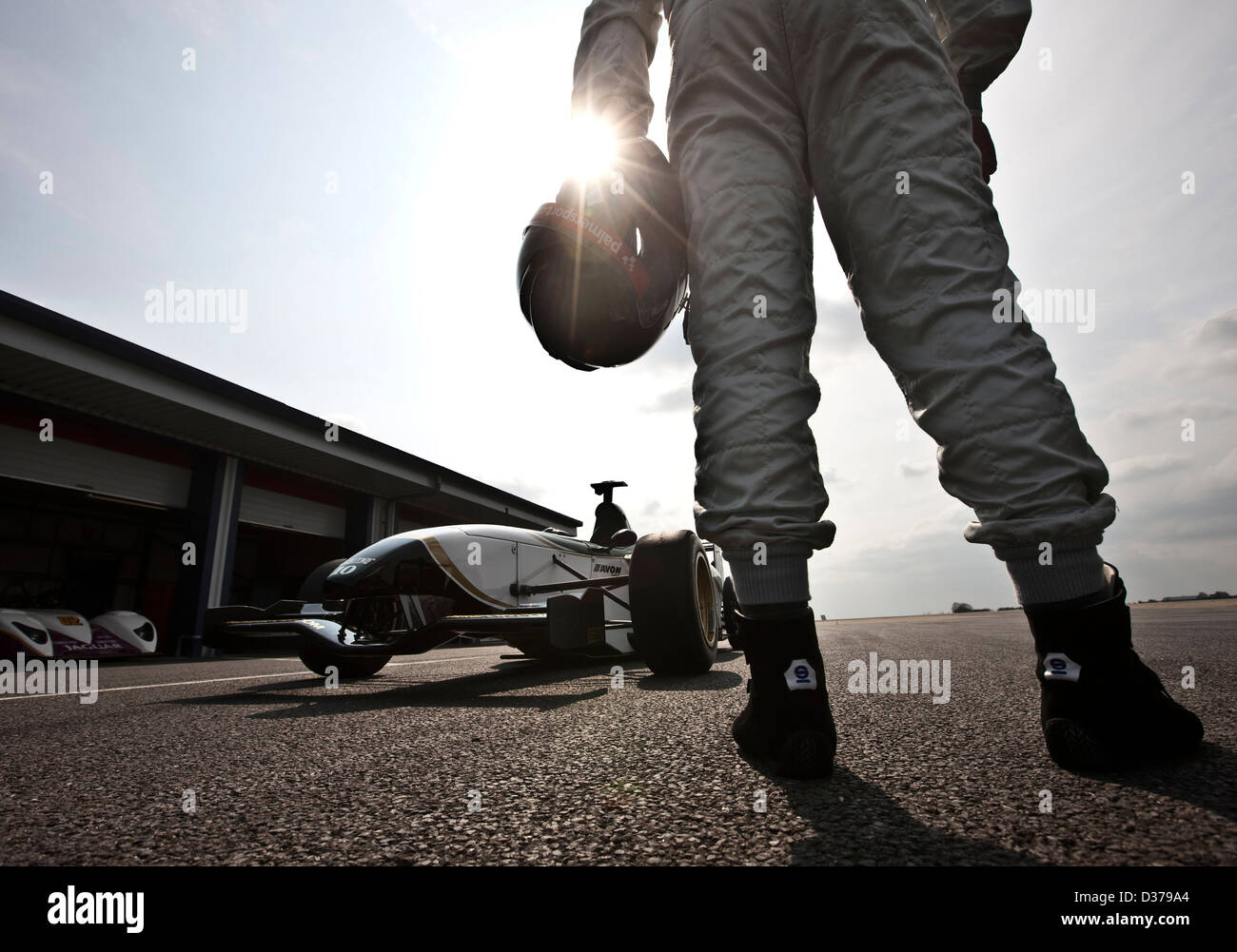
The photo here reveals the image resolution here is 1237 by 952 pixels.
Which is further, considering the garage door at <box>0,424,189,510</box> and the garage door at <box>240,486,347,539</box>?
the garage door at <box>240,486,347,539</box>

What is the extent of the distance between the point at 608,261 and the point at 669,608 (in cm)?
176

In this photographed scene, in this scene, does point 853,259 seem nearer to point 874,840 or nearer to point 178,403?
point 874,840

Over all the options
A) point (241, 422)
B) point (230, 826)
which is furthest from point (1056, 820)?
point (241, 422)

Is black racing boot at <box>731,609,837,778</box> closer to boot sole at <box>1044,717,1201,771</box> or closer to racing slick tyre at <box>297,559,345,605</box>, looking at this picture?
boot sole at <box>1044,717,1201,771</box>

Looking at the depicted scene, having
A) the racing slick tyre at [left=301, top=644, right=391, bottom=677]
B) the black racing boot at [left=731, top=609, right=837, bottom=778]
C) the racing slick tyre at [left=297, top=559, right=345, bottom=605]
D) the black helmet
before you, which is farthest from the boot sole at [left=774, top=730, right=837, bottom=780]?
the racing slick tyre at [left=297, top=559, right=345, bottom=605]

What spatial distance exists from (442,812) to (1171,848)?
77 cm

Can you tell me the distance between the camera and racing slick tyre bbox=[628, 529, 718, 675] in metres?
2.72

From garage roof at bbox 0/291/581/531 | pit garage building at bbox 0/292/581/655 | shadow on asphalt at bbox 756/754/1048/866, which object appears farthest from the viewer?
pit garage building at bbox 0/292/581/655

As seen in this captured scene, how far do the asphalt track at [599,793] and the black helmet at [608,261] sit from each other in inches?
35.6

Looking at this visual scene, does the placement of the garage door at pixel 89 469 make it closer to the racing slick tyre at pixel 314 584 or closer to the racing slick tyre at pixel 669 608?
Answer: the racing slick tyre at pixel 314 584

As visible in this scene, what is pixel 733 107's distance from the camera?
121 cm

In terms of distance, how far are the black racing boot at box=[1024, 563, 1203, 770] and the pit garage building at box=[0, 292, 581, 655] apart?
10.5 m

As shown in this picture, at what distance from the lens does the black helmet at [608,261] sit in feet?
4.49

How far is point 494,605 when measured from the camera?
12.5 feet
